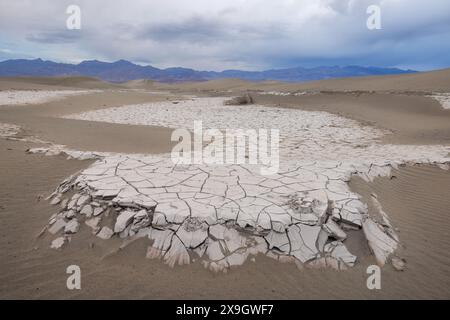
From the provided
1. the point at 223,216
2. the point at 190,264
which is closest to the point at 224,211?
the point at 223,216

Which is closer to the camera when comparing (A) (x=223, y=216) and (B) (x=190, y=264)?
(B) (x=190, y=264)

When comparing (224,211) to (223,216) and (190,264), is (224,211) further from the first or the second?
(190,264)

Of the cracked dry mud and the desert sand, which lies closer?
the desert sand

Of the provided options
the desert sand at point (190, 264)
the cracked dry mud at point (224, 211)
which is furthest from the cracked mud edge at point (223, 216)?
the desert sand at point (190, 264)

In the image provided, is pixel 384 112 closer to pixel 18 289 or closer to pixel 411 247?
pixel 411 247

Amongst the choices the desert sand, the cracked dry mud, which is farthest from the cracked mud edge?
the desert sand

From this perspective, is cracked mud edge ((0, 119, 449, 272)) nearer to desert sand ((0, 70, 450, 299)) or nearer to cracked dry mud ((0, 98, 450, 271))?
cracked dry mud ((0, 98, 450, 271))

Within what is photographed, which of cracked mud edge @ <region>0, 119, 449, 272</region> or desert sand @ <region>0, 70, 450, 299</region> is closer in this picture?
desert sand @ <region>0, 70, 450, 299</region>

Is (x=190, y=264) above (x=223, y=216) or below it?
below
